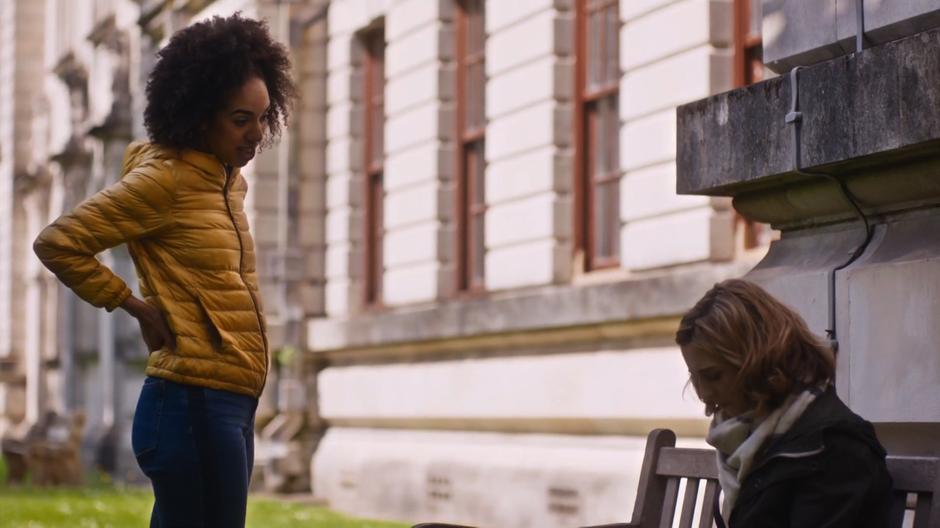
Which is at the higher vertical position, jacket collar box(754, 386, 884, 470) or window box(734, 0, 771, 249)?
window box(734, 0, 771, 249)

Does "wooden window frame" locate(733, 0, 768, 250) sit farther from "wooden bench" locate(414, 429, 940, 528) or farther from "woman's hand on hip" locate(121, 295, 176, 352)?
"woman's hand on hip" locate(121, 295, 176, 352)

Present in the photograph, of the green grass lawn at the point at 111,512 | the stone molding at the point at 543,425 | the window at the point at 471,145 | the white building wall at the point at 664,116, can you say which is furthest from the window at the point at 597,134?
the green grass lawn at the point at 111,512

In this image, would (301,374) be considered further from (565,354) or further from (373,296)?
(565,354)

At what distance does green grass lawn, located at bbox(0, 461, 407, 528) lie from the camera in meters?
16.3

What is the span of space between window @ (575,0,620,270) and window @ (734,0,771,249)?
185 cm

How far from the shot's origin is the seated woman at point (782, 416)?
4.32 m

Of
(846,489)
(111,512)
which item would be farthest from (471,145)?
(846,489)

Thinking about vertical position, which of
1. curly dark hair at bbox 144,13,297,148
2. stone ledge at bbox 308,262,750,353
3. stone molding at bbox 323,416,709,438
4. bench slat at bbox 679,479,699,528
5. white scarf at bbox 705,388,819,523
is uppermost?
curly dark hair at bbox 144,13,297,148

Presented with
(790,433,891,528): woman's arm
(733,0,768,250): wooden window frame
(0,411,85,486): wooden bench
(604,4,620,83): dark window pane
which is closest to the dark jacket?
(790,433,891,528): woman's arm

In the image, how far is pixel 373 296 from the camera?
20000 millimetres

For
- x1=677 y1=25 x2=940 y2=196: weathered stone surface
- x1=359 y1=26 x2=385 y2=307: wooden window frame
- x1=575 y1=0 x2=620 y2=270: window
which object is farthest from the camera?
x1=359 y1=26 x2=385 y2=307: wooden window frame

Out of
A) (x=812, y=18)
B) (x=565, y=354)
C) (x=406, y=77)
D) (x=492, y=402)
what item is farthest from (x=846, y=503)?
(x=406, y=77)

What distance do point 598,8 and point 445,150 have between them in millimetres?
3052

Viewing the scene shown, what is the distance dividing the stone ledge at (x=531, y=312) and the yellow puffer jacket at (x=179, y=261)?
22.3 ft
